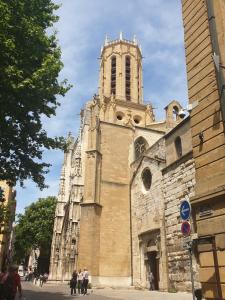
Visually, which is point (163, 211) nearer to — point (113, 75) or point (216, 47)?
point (216, 47)

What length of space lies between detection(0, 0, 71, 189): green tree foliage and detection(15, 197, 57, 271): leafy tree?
2865cm

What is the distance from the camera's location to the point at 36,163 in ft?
35.3

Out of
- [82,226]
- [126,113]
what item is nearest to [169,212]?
[82,226]

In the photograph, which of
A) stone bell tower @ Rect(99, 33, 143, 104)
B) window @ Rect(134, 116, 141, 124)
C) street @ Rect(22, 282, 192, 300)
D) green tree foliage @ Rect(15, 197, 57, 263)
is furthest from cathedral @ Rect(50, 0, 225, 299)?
green tree foliage @ Rect(15, 197, 57, 263)

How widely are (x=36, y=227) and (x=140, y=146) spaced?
59.6 ft

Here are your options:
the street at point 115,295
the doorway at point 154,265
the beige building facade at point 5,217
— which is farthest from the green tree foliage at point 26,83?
the doorway at point 154,265

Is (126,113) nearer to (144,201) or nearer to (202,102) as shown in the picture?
(144,201)

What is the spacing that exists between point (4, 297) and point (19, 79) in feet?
18.1

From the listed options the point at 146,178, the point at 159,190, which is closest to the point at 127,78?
the point at 146,178

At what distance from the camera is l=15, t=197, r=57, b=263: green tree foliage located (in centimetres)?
3778

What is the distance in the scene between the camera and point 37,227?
3806 cm

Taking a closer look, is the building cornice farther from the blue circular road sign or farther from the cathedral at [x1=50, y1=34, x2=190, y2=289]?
the blue circular road sign

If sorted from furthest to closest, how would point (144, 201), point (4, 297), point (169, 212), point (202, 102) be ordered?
point (144, 201) → point (169, 212) → point (202, 102) → point (4, 297)

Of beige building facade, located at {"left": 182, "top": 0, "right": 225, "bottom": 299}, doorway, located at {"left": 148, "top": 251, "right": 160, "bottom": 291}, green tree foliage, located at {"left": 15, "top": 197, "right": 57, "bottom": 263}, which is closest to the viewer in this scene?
beige building facade, located at {"left": 182, "top": 0, "right": 225, "bottom": 299}
